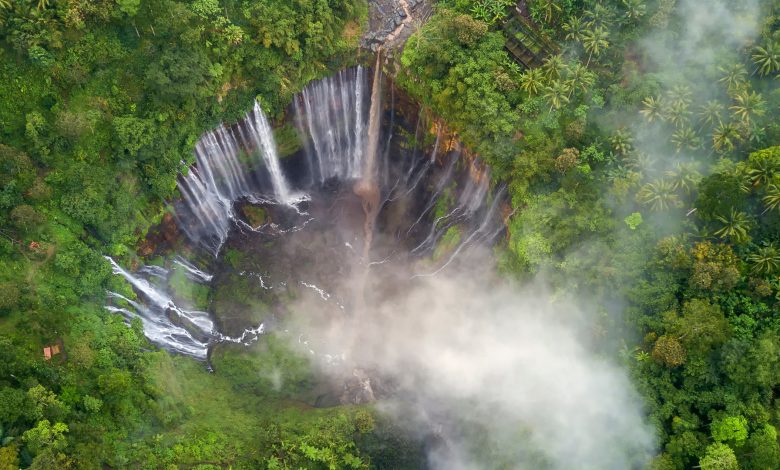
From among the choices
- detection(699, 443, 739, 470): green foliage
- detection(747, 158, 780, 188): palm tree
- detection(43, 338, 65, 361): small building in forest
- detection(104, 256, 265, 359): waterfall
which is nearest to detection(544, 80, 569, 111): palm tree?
detection(747, 158, 780, 188): palm tree

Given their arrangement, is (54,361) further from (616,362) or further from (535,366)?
(616,362)

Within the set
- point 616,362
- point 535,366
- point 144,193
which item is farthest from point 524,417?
point 144,193

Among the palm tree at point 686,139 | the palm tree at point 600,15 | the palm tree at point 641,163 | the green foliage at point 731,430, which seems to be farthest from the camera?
the palm tree at point 600,15

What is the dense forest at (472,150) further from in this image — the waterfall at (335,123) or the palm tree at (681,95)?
the waterfall at (335,123)

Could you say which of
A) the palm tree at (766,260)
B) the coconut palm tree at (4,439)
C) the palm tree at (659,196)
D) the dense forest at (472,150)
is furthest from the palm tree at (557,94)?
the coconut palm tree at (4,439)

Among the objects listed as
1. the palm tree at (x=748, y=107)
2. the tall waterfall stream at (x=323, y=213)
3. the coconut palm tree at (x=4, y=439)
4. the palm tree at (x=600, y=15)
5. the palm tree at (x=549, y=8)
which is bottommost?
the coconut palm tree at (x=4, y=439)

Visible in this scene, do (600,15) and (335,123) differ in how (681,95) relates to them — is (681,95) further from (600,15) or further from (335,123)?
(335,123)

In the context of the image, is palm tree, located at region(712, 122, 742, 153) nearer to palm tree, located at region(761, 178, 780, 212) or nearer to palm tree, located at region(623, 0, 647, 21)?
palm tree, located at region(761, 178, 780, 212)
